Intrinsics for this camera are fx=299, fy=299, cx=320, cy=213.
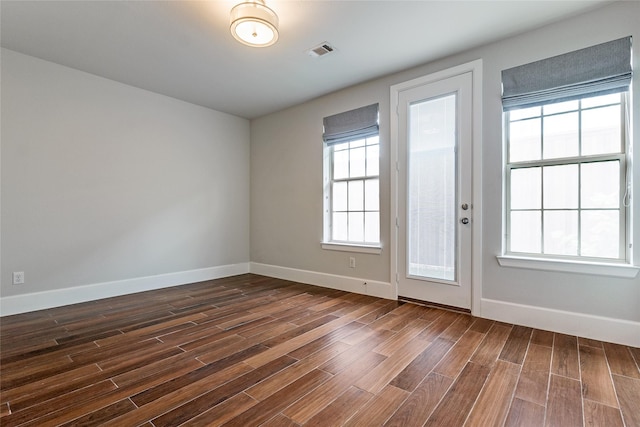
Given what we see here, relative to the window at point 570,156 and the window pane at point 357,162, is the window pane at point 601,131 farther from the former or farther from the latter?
the window pane at point 357,162

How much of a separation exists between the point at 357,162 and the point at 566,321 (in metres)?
2.70

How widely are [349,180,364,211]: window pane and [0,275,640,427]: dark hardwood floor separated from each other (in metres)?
1.50

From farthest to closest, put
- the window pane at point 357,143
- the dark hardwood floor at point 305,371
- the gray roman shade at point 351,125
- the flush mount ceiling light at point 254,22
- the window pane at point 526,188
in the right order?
the window pane at point 357,143, the gray roman shade at point 351,125, the window pane at point 526,188, the flush mount ceiling light at point 254,22, the dark hardwood floor at point 305,371

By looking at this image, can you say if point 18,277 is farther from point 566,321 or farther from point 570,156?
point 570,156

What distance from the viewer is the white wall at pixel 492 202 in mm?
2332

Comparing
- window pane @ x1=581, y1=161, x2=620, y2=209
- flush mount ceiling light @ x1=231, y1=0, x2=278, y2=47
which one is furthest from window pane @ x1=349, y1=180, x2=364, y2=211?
window pane @ x1=581, y1=161, x2=620, y2=209

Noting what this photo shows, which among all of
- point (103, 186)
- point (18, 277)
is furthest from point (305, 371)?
point (103, 186)

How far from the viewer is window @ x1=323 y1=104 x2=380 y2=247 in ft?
12.5

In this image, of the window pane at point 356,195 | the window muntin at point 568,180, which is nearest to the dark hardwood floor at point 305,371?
the window muntin at point 568,180

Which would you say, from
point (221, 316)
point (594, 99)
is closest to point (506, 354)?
point (594, 99)

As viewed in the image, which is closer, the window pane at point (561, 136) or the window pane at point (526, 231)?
the window pane at point (561, 136)

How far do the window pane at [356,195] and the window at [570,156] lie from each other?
5.48 feet

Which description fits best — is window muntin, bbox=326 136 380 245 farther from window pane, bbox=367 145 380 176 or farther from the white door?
the white door

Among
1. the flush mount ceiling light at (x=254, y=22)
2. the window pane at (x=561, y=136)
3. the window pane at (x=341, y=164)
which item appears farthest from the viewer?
the window pane at (x=341, y=164)
